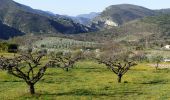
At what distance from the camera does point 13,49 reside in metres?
196

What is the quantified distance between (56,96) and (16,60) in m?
8.47

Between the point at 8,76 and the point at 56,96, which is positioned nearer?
the point at 56,96

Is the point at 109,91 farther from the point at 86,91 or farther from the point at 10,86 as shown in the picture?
the point at 10,86

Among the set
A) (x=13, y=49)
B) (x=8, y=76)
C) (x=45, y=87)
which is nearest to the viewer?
(x=45, y=87)

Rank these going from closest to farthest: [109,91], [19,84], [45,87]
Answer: [109,91] → [45,87] → [19,84]

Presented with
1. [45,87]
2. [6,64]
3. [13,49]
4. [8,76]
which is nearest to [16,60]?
[6,64]

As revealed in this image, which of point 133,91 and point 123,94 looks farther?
point 133,91

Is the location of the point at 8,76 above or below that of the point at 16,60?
below

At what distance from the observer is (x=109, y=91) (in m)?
51.9

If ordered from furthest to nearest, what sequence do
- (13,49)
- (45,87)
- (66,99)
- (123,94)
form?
(13,49) → (45,87) → (123,94) → (66,99)

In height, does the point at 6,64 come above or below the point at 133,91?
above

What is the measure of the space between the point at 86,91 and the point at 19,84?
523 inches

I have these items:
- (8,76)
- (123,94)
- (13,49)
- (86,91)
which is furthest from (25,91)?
(13,49)

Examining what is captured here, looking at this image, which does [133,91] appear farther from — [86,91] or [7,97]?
[7,97]
